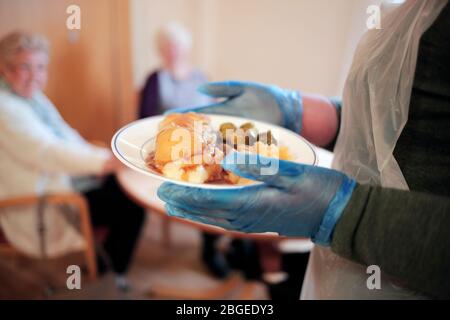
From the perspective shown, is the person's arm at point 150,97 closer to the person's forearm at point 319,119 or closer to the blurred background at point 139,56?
the blurred background at point 139,56

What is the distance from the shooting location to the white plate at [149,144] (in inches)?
17.7

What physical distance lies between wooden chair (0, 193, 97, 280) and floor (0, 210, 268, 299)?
8 cm

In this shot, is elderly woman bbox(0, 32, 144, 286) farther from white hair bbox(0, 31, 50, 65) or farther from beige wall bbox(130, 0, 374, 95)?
beige wall bbox(130, 0, 374, 95)

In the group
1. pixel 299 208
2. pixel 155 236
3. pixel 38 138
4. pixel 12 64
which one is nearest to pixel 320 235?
pixel 299 208

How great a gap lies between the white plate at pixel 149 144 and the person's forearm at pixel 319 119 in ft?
0.40

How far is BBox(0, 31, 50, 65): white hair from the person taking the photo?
768mm

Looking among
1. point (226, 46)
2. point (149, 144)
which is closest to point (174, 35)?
Answer: point (226, 46)

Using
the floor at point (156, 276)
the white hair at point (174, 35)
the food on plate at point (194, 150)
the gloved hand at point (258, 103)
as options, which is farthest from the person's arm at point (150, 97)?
the food on plate at point (194, 150)

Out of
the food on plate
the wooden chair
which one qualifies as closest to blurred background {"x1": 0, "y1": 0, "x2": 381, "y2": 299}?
the wooden chair

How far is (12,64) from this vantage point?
857 mm

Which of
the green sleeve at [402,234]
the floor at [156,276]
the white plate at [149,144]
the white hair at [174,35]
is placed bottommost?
the floor at [156,276]

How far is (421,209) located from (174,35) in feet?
5.74

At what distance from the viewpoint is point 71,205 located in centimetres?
130

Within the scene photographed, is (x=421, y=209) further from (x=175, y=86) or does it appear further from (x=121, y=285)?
(x=175, y=86)
